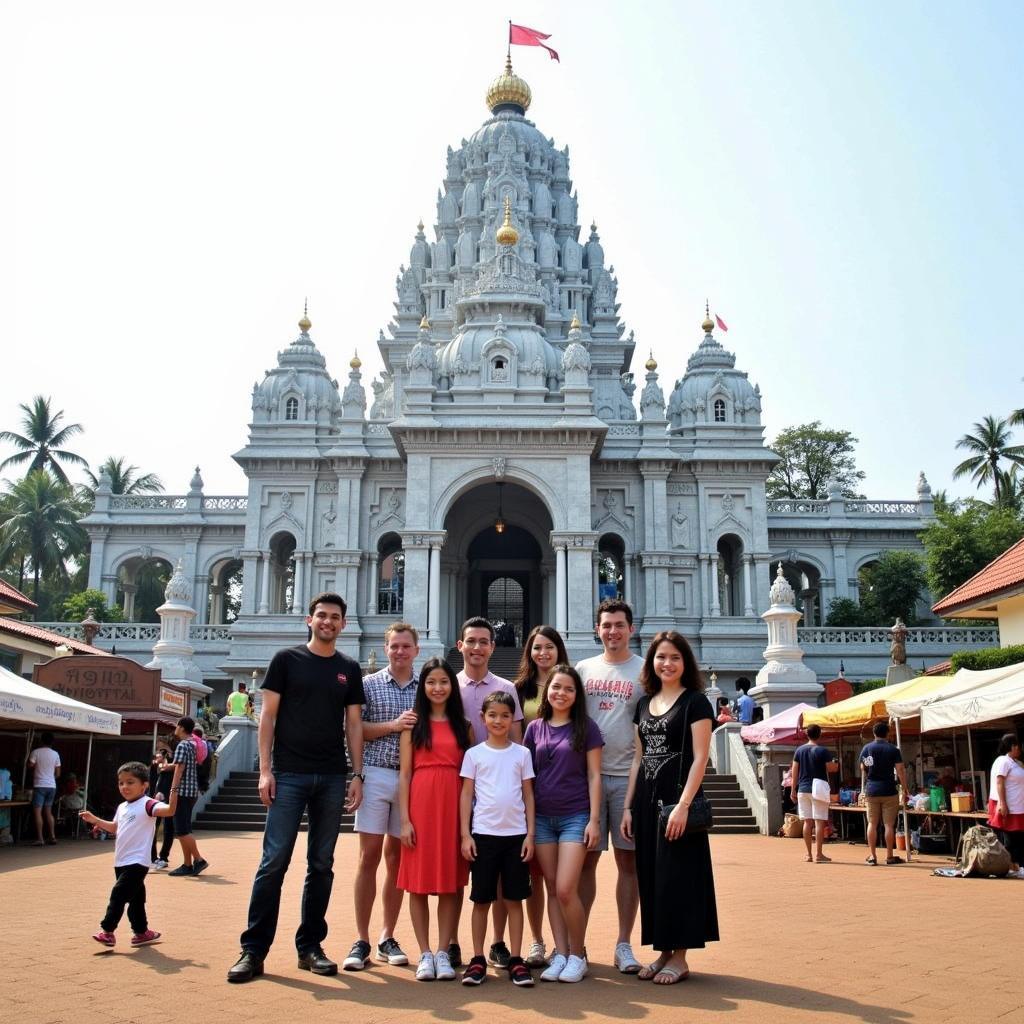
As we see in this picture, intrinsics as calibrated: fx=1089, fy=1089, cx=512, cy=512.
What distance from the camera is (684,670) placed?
727 centimetres

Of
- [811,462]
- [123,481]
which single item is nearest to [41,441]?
[123,481]

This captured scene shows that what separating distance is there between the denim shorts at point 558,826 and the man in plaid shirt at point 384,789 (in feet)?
3.24

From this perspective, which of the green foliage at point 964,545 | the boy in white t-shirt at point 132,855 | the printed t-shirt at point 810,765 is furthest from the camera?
the green foliage at point 964,545

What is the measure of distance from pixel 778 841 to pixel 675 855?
12.2 meters

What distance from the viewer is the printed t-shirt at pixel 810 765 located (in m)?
15.5

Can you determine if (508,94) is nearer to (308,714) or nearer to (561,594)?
(561,594)

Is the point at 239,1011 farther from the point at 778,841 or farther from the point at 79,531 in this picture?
the point at 79,531

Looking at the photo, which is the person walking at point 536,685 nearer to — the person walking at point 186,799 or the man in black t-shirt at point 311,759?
the man in black t-shirt at point 311,759

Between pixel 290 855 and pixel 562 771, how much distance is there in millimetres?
1842

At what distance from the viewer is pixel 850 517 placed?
46.9 m

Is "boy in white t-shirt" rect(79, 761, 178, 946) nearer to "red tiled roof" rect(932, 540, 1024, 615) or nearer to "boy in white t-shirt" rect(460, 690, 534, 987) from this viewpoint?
"boy in white t-shirt" rect(460, 690, 534, 987)

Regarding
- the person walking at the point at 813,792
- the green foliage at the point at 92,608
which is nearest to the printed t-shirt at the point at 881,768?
the person walking at the point at 813,792

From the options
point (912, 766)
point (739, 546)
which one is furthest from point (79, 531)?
point (912, 766)

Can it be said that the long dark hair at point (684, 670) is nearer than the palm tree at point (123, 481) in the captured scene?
Yes
